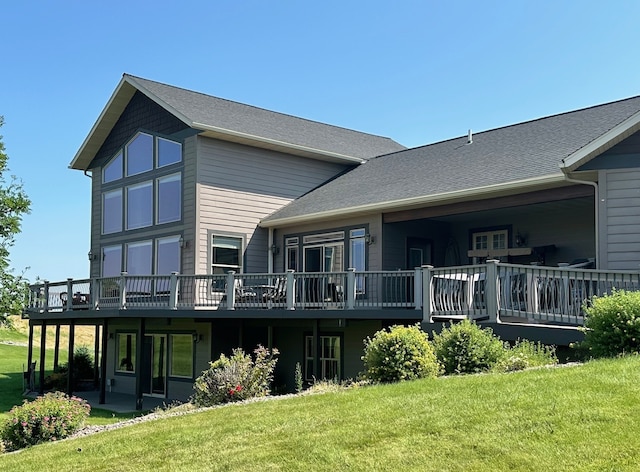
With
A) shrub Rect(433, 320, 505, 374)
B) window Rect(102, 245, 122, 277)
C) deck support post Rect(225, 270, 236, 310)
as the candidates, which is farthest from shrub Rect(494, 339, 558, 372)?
window Rect(102, 245, 122, 277)

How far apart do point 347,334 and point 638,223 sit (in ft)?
26.2

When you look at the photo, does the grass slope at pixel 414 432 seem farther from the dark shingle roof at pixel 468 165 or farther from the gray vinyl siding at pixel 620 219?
the dark shingle roof at pixel 468 165

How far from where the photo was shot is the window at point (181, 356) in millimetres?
21406

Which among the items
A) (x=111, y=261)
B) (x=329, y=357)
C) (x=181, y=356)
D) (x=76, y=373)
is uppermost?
(x=111, y=261)

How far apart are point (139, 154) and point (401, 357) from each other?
50.6 ft

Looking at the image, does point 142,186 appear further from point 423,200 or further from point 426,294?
point 426,294

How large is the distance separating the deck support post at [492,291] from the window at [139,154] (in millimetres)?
13651

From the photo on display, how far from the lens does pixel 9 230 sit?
107ft

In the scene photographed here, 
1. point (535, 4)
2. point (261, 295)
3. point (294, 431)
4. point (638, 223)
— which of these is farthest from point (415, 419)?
Answer: point (535, 4)

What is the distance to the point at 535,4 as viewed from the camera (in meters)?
16.4

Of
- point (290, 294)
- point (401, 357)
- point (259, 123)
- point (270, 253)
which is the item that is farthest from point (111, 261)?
point (401, 357)

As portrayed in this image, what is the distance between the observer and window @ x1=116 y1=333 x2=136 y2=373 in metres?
24.4

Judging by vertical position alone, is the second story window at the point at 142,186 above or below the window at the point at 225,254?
above

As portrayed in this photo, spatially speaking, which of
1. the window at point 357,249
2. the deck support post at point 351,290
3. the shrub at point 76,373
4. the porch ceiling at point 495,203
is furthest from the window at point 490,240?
the shrub at point 76,373
